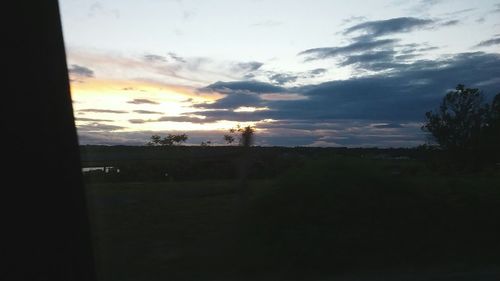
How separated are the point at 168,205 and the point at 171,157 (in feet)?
5.17

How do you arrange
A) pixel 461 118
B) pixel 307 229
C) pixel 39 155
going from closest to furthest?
1. pixel 39 155
2. pixel 307 229
3. pixel 461 118

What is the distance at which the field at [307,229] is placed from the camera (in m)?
7.54

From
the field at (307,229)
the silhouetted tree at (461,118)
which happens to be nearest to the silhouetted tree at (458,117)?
the silhouetted tree at (461,118)

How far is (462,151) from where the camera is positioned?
2461 centimetres

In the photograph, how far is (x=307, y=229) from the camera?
26.0ft

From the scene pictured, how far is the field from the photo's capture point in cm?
754

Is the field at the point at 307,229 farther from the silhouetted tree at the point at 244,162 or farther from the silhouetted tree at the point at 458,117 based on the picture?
the silhouetted tree at the point at 458,117

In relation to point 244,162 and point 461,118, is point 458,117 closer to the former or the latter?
point 461,118

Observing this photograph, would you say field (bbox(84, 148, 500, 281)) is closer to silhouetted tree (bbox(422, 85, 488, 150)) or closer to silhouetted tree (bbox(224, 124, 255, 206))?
silhouetted tree (bbox(224, 124, 255, 206))

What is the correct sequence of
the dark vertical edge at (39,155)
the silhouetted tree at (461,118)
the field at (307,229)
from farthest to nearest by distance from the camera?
the silhouetted tree at (461,118) → the field at (307,229) → the dark vertical edge at (39,155)

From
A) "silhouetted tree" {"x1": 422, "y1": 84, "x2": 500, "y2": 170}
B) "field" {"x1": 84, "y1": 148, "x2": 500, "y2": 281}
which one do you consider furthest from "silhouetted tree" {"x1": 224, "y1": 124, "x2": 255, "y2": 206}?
"silhouetted tree" {"x1": 422, "y1": 84, "x2": 500, "y2": 170}

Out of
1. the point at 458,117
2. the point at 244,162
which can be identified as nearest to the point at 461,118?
the point at 458,117

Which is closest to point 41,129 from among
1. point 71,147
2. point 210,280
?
point 71,147

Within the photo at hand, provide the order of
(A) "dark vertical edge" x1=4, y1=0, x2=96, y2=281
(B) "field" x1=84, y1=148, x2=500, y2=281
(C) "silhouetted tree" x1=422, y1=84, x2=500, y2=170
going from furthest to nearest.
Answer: (C) "silhouetted tree" x1=422, y1=84, x2=500, y2=170, (B) "field" x1=84, y1=148, x2=500, y2=281, (A) "dark vertical edge" x1=4, y1=0, x2=96, y2=281
